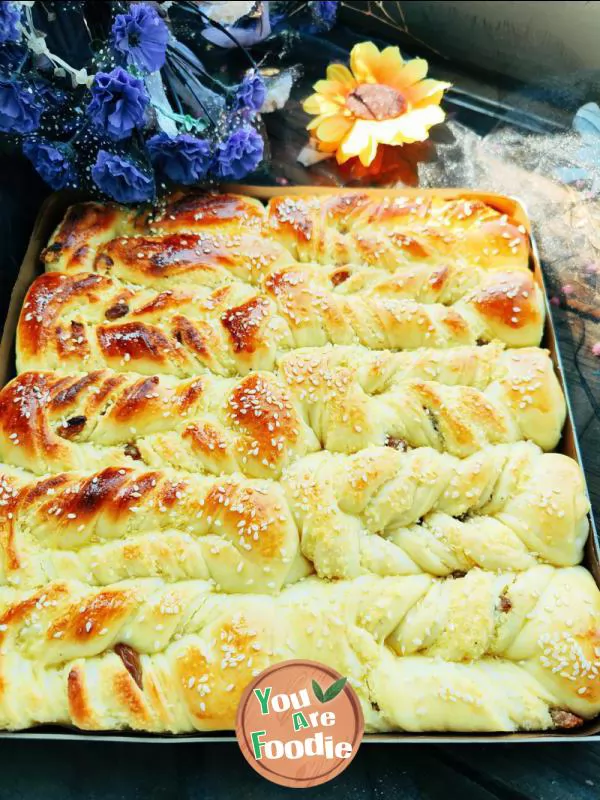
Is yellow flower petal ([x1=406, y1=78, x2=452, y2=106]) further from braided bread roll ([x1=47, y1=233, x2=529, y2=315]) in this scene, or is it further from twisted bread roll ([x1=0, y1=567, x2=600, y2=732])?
twisted bread roll ([x1=0, y1=567, x2=600, y2=732])

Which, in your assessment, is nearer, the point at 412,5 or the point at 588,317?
the point at 588,317

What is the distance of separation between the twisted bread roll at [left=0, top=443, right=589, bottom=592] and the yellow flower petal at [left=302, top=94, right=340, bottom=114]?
5.12 feet

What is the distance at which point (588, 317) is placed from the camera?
2590mm

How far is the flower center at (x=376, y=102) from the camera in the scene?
115 inches

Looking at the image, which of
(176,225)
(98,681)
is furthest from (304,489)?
(176,225)

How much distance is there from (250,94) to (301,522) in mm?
1491

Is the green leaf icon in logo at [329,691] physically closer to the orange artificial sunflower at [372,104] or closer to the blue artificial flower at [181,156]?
the blue artificial flower at [181,156]

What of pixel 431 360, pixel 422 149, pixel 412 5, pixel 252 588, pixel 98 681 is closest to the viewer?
pixel 98 681

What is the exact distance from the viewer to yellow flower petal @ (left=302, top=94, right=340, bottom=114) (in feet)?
9.66

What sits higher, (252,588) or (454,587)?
(454,587)

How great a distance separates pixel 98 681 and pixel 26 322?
3.59 feet

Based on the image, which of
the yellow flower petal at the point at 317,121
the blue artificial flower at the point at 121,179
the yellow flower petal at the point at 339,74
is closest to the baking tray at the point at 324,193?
the blue artificial flower at the point at 121,179

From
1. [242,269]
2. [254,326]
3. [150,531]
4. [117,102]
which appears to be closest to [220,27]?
[117,102]

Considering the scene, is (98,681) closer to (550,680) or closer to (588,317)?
(550,680)
